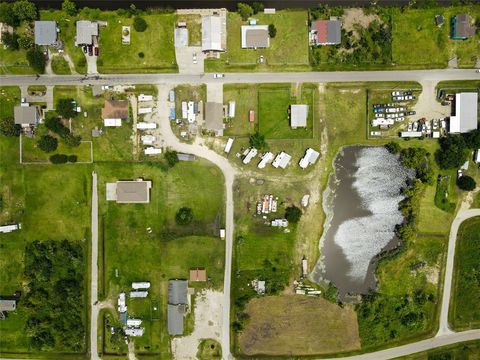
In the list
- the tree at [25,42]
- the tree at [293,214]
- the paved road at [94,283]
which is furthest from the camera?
the paved road at [94,283]

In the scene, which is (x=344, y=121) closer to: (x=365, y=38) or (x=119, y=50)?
(x=365, y=38)

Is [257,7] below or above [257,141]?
above

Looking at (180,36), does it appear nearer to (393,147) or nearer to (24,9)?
(24,9)

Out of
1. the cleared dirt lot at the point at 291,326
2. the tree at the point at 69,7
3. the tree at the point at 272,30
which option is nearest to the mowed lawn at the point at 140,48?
the tree at the point at 69,7

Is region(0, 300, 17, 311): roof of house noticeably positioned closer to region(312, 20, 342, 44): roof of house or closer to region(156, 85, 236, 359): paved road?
region(156, 85, 236, 359): paved road

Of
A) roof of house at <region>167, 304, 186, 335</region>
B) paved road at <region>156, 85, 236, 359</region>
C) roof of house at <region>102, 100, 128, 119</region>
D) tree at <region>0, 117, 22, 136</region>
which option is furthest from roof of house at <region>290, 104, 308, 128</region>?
tree at <region>0, 117, 22, 136</region>

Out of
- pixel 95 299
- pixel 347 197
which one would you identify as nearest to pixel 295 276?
pixel 347 197

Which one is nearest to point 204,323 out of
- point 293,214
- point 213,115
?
point 293,214

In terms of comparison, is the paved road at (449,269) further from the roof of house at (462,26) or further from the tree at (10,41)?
the tree at (10,41)
